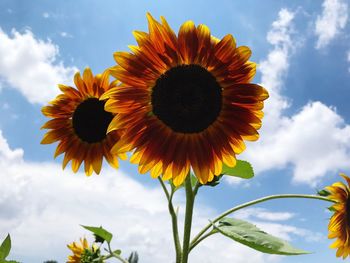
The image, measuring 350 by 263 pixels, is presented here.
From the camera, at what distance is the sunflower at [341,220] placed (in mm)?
3768

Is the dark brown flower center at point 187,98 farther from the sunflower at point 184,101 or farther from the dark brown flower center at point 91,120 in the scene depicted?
the dark brown flower center at point 91,120

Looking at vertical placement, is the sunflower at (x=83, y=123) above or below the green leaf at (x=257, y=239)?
above

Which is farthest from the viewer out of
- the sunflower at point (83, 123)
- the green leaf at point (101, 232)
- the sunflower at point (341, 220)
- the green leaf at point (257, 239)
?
the sunflower at point (341, 220)

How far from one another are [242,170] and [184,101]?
0.68 metres

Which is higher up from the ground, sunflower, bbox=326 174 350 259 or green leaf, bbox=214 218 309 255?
sunflower, bbox=326 174 350 259

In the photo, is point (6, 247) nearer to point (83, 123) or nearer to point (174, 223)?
point (174, 223)

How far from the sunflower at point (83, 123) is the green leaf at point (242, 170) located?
3.40 feet

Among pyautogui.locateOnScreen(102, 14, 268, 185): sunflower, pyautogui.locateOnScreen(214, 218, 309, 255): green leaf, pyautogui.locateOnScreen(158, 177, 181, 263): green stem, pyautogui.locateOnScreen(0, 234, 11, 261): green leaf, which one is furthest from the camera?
pyautogui.locateOnScreen(158, 177, 181, 263): green stem

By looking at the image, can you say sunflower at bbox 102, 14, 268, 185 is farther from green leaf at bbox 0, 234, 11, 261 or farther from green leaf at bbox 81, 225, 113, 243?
green leaf at bbox 81, 225, 113, 243

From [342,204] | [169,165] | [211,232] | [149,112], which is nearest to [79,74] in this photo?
[149,112]

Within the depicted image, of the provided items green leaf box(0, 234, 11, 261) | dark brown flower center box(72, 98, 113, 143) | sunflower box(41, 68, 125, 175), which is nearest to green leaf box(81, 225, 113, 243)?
sunflower box(41, 68, 125, 175)

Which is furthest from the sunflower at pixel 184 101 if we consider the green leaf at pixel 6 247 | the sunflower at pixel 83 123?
the sunflower at pixel 83 123

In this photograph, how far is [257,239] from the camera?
2.23m

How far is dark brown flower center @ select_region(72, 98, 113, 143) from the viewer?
364 centimetres
